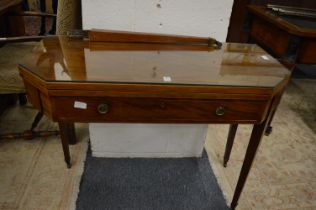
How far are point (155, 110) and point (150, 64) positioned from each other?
0.60ft

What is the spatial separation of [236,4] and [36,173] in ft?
8.12

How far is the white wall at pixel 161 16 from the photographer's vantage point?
1.28 meters

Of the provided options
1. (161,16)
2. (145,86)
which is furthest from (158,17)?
(145,86)

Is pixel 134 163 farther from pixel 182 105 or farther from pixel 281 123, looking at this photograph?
pixel 281 123

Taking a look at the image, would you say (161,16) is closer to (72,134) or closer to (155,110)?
(155,110)

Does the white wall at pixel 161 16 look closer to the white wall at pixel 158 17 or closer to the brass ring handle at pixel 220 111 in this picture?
the white wall at pixel 158 17

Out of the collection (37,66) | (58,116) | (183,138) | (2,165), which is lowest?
(2,165)

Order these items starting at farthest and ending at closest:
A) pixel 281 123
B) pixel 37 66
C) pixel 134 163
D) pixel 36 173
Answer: pixel 281 123 → pixel 134 163 → pixel 36 173 → pixel 37 66

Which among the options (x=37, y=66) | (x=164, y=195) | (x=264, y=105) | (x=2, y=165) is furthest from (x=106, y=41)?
(x=2, y=165)

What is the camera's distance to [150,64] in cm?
100

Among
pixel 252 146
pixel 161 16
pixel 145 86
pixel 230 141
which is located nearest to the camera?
pixel 145 86

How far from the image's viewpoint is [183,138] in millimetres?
1648

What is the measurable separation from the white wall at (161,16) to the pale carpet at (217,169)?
32.5 inches

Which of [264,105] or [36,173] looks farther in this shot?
[36,173]
